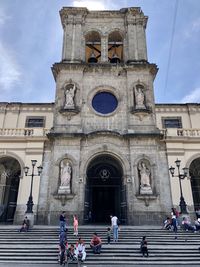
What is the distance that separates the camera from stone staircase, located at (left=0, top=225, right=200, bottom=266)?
11406 millimetres

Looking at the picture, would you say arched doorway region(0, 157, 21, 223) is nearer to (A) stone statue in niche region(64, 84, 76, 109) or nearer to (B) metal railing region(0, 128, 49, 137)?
(B) metal railing region(0, 128, 49, 137)

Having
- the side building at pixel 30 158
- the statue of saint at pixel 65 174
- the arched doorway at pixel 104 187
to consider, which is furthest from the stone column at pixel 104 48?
the statue of saint at pixel 65 174

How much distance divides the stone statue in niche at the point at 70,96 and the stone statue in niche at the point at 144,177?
8.11 m

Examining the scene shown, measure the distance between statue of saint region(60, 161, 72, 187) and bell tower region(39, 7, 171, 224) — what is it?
3.1 inches

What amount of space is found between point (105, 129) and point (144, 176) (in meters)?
5.36

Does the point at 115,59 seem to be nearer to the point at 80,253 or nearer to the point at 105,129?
the point at 105,129

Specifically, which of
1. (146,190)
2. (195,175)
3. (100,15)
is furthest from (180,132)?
(100,15)

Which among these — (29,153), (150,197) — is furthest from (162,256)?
(29,153)

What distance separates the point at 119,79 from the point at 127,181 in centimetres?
1022

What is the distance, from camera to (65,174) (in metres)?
19.6

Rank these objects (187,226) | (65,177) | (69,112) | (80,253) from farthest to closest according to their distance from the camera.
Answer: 1. (69,112)
2. (65,177)
3. (187,226)
4. (80,253)

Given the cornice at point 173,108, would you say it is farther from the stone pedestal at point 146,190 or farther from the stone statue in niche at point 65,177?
the stone statue in niche at point 65,177

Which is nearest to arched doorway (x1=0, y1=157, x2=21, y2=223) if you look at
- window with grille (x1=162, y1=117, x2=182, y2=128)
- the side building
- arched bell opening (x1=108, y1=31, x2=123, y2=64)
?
the side building

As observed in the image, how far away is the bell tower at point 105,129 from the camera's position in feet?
63.5
